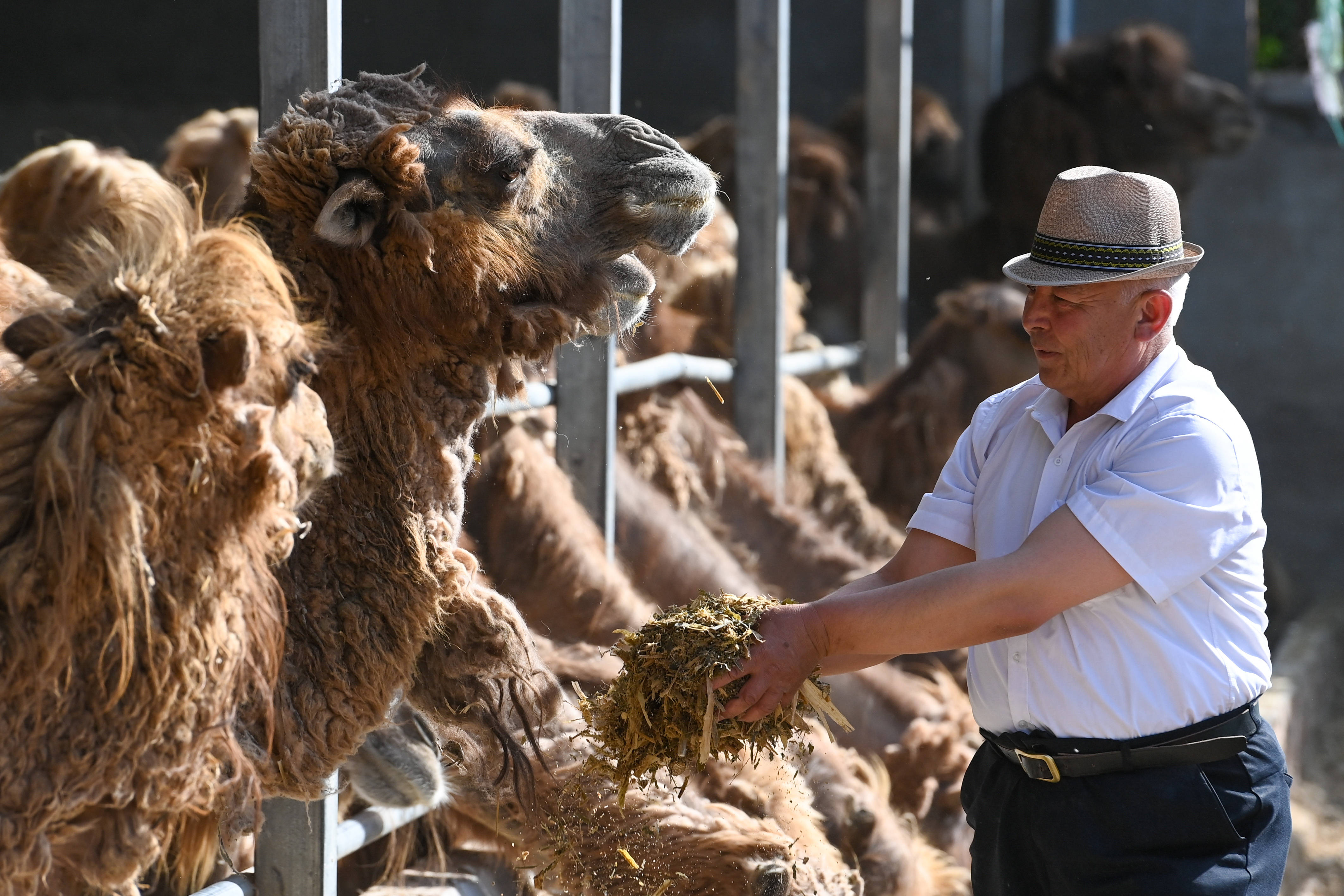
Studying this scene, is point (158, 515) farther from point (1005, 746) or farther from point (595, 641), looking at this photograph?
point (595, 641)

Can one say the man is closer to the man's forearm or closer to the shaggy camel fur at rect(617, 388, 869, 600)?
the man's forearm

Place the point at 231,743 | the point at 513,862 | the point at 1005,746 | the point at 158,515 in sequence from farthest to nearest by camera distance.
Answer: the point at 513,862 → the point at 1005,746 → the point at 231,743 → the point at 158,515

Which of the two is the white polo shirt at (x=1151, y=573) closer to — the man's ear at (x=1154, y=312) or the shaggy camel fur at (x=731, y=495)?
the man's ear at (x=1154, y=312)

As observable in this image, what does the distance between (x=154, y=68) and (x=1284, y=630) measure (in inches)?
297

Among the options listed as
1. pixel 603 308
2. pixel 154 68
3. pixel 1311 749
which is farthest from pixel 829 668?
pixel 154 68

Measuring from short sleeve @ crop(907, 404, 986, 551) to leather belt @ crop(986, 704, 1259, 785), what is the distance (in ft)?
1.46

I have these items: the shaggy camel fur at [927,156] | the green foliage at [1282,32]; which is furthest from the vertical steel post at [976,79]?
the green foliage at [1282,32]

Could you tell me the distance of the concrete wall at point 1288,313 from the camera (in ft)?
28.0

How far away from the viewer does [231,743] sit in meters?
1.70

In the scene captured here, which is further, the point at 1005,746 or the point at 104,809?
the point at 1005,746

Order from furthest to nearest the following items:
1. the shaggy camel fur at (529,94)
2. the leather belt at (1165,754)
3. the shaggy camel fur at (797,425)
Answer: the shaggy camel fur at (797,425) → the shaggy camel fur at (529,94) → the leather belt at (1165,754)

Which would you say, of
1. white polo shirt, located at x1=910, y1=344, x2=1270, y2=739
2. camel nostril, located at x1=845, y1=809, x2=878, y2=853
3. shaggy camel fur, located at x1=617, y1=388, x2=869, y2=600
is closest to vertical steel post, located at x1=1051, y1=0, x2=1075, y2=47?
shaggy camel fur, located at x1=617, y1=388, x2=869, y2=600

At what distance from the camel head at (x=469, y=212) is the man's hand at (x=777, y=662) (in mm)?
583

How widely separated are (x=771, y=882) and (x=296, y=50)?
1818mm
